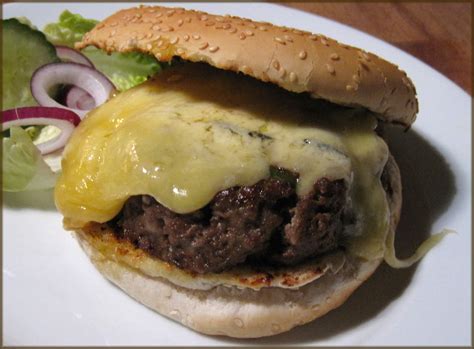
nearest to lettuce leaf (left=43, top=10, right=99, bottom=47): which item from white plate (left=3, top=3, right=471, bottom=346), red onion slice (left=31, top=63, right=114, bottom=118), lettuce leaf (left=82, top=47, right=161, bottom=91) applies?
lettuce leaf (left=82, top=47, right=161, bottom=91)

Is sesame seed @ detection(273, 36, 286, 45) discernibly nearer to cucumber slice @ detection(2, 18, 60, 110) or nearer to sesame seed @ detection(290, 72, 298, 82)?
sesame seed @ detection(290, 72, 298, 82)

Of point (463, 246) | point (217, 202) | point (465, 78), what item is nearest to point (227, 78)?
point (217, 202)

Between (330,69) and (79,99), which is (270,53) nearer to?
(330,69)

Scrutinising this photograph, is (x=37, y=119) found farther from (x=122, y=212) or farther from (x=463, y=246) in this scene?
(x=463, y=246)

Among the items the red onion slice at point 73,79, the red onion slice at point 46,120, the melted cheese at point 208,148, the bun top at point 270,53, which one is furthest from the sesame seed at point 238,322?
the red onion slice at point 73,79

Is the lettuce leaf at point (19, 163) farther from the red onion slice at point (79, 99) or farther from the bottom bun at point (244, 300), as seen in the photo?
the bottom bun at point (244, 300)

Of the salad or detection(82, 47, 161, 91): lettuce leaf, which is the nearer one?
the salad
